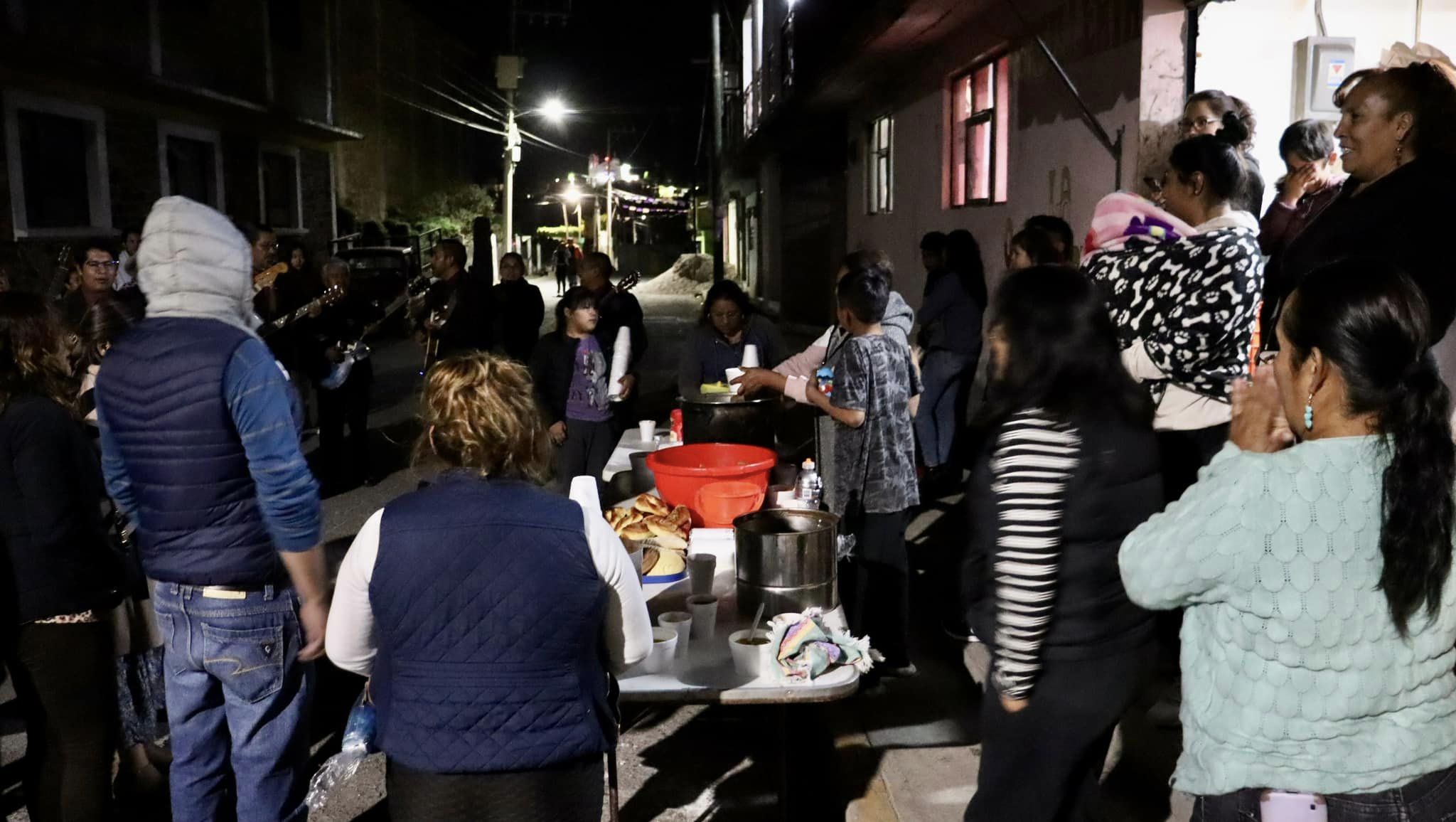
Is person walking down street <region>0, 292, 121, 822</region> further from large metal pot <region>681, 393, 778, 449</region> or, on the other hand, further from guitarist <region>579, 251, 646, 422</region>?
guitarist <region>579, 251, 646, 422</region>

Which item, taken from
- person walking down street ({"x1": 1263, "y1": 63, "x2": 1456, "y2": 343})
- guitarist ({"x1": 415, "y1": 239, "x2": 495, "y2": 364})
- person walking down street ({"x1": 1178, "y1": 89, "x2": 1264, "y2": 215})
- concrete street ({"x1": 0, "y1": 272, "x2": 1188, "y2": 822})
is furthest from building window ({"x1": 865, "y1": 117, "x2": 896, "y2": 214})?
person walking down street ({"x1": 1263, "y1": 63, "x2": 1456, "y2": 343})

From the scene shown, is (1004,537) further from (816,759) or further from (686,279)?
(686,279)

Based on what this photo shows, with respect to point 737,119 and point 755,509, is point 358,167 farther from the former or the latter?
point 755,509

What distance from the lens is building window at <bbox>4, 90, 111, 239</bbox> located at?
14102mm

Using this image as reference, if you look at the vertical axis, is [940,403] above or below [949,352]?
below

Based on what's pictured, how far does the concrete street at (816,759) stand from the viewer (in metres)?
3.88

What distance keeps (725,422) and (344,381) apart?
16.7 ft

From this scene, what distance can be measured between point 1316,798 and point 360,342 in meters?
8.40

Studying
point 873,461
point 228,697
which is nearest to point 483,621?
point 228,697

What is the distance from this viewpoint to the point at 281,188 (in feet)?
75.6

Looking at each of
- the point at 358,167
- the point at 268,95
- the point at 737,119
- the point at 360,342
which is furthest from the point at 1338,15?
the point at 358,167

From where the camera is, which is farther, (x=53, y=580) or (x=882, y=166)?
(x=882, y=166)

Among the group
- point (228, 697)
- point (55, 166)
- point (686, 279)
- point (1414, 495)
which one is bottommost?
point (228, 697)

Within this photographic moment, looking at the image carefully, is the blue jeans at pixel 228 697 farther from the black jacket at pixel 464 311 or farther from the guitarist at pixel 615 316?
the black jacket at pixel 464 311
